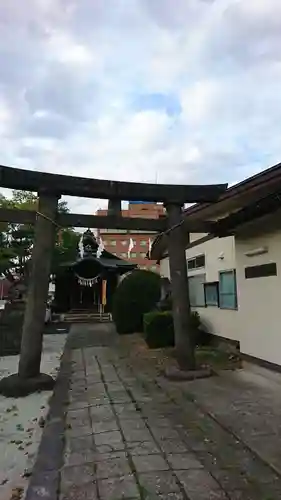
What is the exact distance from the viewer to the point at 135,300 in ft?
49.1

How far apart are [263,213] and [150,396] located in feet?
9.69

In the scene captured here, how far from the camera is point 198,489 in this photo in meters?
3.04

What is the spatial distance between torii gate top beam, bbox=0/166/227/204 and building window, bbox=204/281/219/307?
3163mm

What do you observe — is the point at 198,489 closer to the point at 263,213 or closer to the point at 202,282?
the point at 263,213

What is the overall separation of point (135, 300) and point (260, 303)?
7576 millimetres

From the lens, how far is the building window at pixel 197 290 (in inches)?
450

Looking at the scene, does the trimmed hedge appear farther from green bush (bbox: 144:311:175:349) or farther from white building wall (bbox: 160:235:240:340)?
white building wall (bbox: 160:235:240:340)

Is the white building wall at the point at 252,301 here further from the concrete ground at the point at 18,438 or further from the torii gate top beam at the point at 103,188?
the concrete ground at the point at 18,438

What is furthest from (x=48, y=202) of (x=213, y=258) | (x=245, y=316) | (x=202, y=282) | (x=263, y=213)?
(x=202, y=282)

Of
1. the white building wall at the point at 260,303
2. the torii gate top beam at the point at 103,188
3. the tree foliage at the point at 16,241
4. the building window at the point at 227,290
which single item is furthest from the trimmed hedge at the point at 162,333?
the tree foliage at the point at 16,241

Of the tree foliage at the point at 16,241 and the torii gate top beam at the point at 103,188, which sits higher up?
the tree foliage at the point at 16,241

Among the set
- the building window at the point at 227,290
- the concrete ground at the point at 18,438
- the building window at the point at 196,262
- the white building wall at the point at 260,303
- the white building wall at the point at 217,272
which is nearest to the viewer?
the concrete ground at the point at 18,438

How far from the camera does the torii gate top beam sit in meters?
6.75

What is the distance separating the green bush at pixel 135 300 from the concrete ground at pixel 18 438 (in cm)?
850
